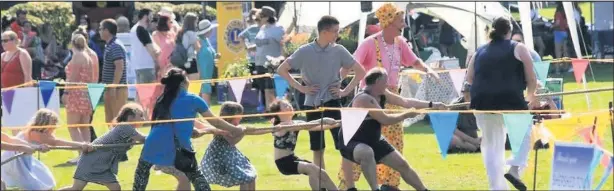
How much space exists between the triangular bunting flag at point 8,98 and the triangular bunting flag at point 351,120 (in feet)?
15.9

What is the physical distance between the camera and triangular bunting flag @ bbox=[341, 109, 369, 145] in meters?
9.54

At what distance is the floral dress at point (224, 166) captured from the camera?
10164 mm

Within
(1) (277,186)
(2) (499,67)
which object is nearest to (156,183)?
(1) (277,186)

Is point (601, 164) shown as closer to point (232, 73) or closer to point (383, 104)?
point (383, 104)

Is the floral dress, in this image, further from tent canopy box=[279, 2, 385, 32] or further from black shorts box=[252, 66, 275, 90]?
tent canopy box=[279, 2, 385, 32]

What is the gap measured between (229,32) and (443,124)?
40.4 feet

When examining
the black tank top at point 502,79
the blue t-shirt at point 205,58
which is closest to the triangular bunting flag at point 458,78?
the black tank top at point 502,79

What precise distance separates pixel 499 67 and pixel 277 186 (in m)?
2.71

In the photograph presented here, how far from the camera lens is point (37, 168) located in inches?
452

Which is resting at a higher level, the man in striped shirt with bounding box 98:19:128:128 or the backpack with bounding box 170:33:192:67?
the man in striped shirt with bounding box 98:19:128:128

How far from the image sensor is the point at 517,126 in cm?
928

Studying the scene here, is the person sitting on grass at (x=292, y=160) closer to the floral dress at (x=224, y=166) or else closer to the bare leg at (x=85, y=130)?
the floral dress at (x=224, y=166)

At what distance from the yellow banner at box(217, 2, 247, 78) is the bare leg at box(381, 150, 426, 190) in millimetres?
10860

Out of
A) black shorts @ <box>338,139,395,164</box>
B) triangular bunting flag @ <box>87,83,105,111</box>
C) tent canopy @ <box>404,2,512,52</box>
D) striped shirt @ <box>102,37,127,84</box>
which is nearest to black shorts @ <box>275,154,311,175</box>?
black shorts @ <box>338,139,395,164</box>
